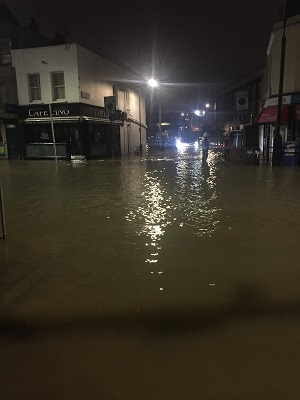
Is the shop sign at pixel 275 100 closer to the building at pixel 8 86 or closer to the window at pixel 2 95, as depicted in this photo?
the building at pixel 8 86

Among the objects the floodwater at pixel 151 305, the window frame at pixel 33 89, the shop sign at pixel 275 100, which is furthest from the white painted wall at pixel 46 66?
the floodwater at pixel 151 305

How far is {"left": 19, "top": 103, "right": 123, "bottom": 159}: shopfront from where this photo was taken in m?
25.7

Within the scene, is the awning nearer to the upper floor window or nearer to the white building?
the white building

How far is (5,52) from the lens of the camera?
26719mm

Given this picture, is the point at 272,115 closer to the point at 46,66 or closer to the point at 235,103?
the point at 46,66

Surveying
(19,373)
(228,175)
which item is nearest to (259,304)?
(19,373)

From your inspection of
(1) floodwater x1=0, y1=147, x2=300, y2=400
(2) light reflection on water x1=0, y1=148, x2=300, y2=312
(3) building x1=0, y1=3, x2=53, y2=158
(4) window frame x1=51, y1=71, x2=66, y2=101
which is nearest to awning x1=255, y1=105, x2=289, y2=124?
(2) light reflection on water x1=0, y1=148, x2=300, y2=312

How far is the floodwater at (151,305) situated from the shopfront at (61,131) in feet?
59.9

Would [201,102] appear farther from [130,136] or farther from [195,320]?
[195,320]

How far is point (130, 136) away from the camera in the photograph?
119ft

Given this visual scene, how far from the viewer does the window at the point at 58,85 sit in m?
26.0

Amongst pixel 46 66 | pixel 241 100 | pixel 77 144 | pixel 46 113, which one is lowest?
pixel 77 144

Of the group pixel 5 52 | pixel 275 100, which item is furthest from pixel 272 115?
pixel 5 52

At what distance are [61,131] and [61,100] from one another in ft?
7.38
